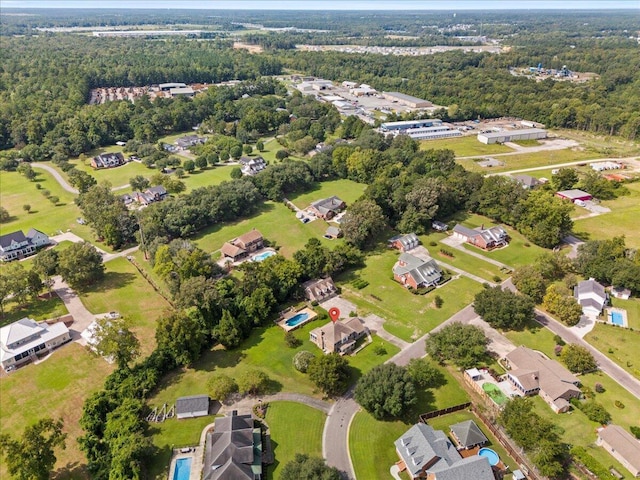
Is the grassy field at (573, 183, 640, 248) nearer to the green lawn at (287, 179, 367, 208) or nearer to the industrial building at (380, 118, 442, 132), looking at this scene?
the green lawn at (287, 179, 367, 208)

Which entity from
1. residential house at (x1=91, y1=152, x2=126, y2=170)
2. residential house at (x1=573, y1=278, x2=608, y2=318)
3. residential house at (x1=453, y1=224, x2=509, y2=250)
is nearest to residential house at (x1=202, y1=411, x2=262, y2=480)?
residential house at (x1=573, y1=278, x2=608, y2=318)

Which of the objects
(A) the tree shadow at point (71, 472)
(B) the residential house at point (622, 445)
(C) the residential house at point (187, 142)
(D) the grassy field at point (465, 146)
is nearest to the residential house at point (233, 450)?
(A) the tree shadow at point (71, 472)

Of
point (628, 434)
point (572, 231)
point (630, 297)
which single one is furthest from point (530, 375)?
point (572, 231)

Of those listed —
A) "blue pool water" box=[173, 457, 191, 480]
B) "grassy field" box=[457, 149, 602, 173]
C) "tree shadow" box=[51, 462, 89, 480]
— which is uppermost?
"blue pool water" box=[173, 457, 191, 480]

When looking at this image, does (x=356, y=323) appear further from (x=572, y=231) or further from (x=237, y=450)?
(x=572, y=231)

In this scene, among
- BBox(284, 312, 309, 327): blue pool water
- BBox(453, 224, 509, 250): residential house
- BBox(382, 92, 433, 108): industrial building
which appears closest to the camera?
BBox(284, 312, 309, 327): blue pool water

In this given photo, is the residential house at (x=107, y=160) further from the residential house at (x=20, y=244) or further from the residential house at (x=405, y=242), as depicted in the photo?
the residential house at (x=405, y=242)
